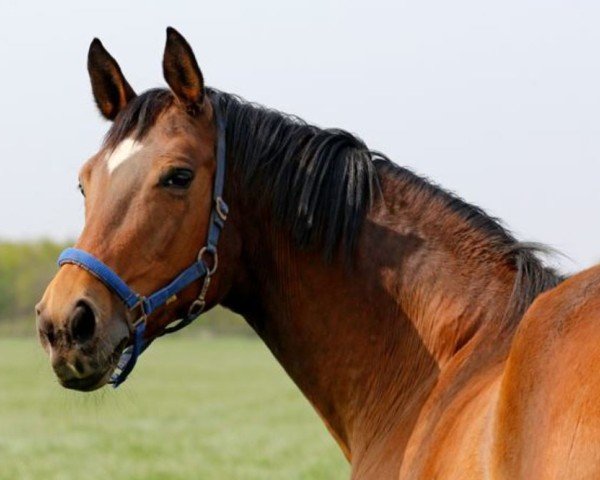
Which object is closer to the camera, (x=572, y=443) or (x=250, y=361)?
(x=572, y=443)

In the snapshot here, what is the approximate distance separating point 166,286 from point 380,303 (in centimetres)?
90

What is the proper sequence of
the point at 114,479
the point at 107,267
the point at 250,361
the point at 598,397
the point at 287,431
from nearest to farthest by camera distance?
the point at 598,397 < the point at 107,267 < the point at 114,479 < the point at 287,431 < the point at 250,361

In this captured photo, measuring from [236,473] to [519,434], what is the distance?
1048cm

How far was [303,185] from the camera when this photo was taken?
462 cm

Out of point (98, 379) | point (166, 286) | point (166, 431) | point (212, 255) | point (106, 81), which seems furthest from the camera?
point (166, 431)

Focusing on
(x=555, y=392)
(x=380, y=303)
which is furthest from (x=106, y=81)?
(x=555, y=392)

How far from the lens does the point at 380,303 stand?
4.57 meters

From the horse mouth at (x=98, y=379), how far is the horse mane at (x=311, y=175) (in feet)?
2.84

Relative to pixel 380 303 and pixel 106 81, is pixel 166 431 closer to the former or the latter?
pixel 106 81

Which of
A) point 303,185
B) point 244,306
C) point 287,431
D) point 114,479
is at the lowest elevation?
point 287,431

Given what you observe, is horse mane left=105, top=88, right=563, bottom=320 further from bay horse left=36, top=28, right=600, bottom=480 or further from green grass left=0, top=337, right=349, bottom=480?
green grass left=0, top=337, right=349, bottom=480

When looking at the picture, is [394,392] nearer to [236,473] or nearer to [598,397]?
[598,397]

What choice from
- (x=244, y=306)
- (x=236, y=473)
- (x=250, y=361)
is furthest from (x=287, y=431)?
(x=250, y=361)

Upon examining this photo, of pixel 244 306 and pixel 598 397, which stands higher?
pixel 598 397
